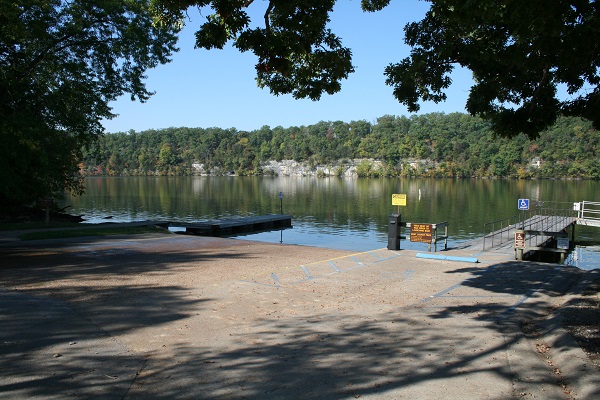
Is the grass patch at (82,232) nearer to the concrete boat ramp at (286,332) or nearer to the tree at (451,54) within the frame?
the concrete boat ramp at (286,332)

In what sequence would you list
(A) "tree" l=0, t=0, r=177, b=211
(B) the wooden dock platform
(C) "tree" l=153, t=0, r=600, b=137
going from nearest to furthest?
(C) "tree" l=153, t=0, r=600, b=137
(A) "tree" l=0, t=0, r=177, b=211
(B) the wooden dock platform

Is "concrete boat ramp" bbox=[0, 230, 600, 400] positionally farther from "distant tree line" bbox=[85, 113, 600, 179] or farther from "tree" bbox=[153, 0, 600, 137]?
"distant tree line" bbox=[85, 113, 600, 179]

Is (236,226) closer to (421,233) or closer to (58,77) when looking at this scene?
(58,77)

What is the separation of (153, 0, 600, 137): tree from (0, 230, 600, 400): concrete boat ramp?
4.10 m

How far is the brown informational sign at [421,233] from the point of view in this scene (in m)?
17.9

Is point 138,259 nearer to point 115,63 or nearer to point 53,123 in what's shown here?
point 53,123

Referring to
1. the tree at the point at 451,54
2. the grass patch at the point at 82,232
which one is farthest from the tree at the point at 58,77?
the tree at the point at 451,54

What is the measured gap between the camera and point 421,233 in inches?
709

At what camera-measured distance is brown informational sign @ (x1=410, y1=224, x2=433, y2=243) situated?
17.9m

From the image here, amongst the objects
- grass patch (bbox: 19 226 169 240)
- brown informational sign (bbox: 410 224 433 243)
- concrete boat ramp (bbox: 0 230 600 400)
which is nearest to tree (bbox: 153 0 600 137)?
concrete boat ramp (bbox: 0 230 600 400)

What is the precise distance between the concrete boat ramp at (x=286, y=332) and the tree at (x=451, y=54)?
4099mm

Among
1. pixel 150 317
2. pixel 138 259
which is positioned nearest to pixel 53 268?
pixel 138 259

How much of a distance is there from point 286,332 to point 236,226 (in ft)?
87.2

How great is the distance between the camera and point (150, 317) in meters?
7.98
